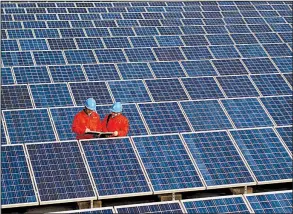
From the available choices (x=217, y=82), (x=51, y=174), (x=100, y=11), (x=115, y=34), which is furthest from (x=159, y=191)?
(x=100, y=11)

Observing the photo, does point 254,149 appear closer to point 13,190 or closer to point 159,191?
point 159,191

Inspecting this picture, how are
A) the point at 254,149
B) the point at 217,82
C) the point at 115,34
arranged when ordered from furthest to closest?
the point at 115,34 → the point at 217,82 → the point at 254,149

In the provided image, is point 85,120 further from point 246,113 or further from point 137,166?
point 246,113

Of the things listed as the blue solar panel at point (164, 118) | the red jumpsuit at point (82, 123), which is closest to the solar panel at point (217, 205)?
the red jumpsuit at point (82, 123)

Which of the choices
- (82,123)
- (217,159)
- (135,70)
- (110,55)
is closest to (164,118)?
(82,123)

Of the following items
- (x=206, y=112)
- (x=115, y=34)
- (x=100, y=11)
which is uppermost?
(x=100, y=11)

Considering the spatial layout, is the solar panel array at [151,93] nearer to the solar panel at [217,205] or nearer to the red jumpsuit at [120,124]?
the solar panel at [217,205]

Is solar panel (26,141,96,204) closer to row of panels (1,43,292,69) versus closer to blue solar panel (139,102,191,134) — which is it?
Answer: blue solar panel (139,102,191,134)
